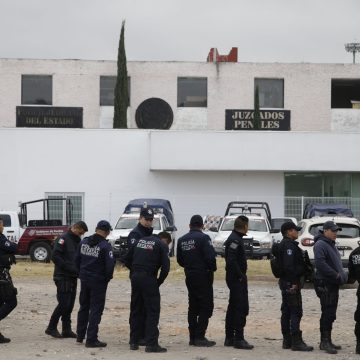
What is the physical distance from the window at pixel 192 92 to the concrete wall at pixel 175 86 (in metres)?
0.36

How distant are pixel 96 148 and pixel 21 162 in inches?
128

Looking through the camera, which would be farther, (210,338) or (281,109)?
(281,109)

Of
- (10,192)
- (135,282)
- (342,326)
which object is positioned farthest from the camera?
(10,192)

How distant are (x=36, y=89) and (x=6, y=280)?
4724cm

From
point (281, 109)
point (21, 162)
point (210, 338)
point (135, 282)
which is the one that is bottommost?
point (210, 338)

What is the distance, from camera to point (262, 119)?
60844mm

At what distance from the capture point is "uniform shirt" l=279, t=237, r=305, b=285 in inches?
574

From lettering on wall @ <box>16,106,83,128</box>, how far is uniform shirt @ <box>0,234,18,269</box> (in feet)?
148

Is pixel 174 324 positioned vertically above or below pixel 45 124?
below

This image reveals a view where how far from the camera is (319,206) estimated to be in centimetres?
3656

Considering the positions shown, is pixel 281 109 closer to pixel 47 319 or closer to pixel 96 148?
pixel 96 148

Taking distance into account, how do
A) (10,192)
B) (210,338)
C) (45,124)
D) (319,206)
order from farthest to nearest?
1. (45,124)
2. (10,192)
3. (319,206)
4. (210,338)

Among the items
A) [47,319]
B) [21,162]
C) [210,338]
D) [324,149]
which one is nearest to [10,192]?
[21,162]

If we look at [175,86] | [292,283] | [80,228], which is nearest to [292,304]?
[292,283]
